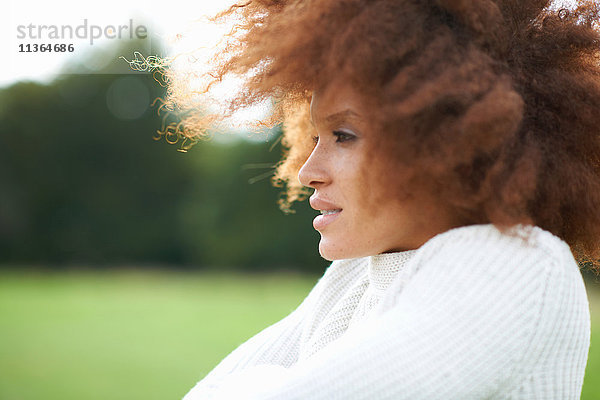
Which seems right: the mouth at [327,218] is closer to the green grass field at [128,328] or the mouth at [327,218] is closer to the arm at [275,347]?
the arm at [275,347]

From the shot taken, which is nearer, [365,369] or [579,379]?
[365,369]

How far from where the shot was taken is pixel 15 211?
16.2 metres

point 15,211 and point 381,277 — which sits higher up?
point 15,211

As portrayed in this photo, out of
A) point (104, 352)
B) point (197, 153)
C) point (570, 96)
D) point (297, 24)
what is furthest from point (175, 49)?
point (197, 153)

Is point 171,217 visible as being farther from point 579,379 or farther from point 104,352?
point 579,379

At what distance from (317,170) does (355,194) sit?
0.11 metres

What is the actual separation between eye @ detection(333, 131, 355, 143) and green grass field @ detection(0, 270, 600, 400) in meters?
4.79

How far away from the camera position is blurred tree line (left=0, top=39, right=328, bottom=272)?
15625mm

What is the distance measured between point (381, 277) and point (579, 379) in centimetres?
46

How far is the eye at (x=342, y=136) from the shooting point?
1.33m

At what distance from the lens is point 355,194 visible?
52.5 inches

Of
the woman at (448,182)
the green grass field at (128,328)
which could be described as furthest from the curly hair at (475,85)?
the green grass field at (128,328)

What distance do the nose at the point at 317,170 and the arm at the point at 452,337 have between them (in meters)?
0.36

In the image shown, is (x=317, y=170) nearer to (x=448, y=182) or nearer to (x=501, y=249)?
(x=448, y=182)
